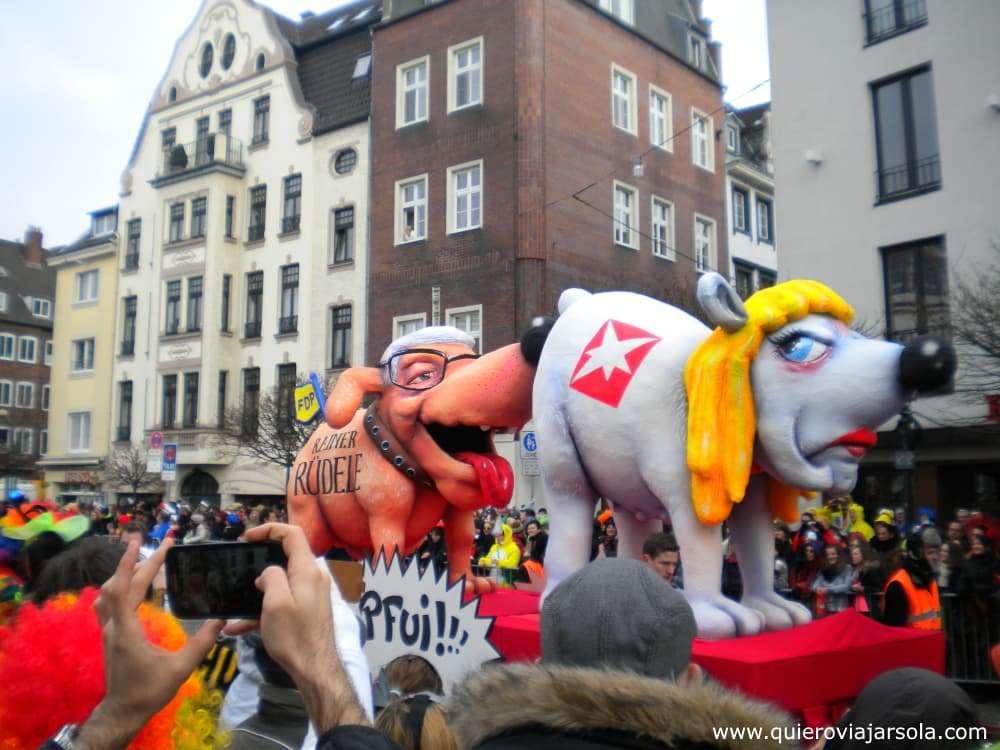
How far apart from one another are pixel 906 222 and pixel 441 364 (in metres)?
10.9

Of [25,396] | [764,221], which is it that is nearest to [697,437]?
[764,221]

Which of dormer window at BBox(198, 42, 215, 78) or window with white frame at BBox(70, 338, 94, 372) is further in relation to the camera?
window with white frame at BBox(70, 338, 94, 372)

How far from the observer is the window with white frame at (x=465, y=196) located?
69.8ft

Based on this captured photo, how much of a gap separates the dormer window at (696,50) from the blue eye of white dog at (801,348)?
23.6 meters

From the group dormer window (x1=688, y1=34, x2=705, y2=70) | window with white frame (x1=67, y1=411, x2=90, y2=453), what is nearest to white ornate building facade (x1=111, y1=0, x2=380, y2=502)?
window with white frame (x1=67, y1=411, x2=90, y2=453)

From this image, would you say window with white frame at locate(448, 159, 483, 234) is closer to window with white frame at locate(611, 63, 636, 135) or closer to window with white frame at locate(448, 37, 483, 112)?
window with white frame at locate(448, 37, 483, 112)

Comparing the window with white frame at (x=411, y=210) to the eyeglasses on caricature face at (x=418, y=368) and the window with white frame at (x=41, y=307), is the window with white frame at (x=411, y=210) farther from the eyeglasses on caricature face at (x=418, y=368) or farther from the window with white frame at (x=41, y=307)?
the window with white frame at (x=41, y=307)

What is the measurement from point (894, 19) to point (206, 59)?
20020mm

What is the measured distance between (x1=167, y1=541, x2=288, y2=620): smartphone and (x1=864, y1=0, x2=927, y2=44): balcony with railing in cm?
1545

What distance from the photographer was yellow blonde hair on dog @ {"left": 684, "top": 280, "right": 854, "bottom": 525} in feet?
13.6

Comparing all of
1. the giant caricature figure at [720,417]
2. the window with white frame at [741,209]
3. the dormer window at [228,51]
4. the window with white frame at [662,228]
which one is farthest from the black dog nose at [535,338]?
the dormer window at [228,51]

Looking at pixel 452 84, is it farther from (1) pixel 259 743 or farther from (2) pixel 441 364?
(1) pixel 259 743

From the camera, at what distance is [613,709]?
146 cm

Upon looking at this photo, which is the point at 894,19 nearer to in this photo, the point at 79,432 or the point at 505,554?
the point at 505,554
